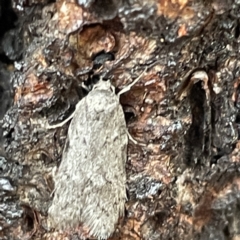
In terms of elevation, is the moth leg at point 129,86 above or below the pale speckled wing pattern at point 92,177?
above

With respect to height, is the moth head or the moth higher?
the moth head

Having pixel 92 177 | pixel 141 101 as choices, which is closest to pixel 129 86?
pixel 141 101

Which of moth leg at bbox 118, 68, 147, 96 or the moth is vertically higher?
moth leg at bbox 118, 68, 147, 96

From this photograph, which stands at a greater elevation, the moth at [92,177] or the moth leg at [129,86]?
the moth leg at [129,86]

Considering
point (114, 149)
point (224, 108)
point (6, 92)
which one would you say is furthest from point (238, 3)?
point (6, 92)
